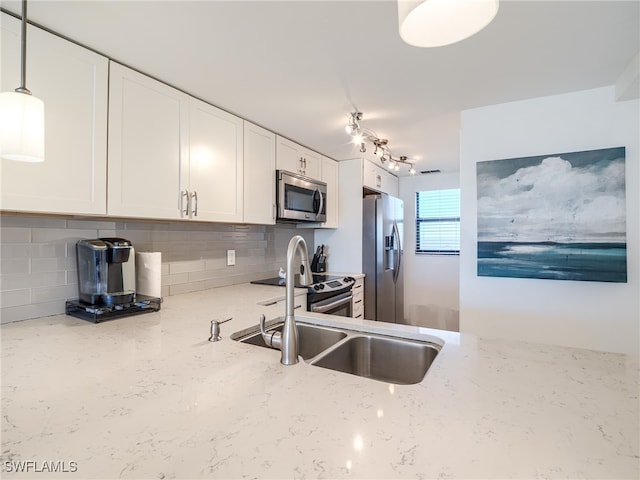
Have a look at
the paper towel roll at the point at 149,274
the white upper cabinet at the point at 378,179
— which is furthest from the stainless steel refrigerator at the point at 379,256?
the paper towel roll at the point at 149,274

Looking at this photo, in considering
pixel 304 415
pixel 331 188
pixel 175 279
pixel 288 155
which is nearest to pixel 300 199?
pixel 288 155

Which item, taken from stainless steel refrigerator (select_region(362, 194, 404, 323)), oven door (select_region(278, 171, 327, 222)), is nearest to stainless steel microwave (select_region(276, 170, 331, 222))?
oven door (select_region(278, 171, 327, 222))

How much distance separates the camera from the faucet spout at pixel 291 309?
0.94 metres

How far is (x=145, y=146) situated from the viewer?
1.61m

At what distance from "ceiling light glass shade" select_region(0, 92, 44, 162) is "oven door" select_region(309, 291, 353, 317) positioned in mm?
1774

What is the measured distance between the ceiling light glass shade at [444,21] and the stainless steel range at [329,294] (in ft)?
5.53

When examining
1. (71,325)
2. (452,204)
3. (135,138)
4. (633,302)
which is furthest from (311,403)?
(452,204)

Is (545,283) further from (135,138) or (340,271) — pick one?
(135,138)

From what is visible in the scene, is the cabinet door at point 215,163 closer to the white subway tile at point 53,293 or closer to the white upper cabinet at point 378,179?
the white subway tile at point 53,293

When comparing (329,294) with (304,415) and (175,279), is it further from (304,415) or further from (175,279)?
(304,415)

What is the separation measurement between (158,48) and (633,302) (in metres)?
2.83

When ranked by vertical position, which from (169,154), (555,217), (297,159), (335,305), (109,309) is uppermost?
(297,159)

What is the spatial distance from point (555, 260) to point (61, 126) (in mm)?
2684

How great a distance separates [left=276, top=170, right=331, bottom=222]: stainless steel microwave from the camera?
255 cm
